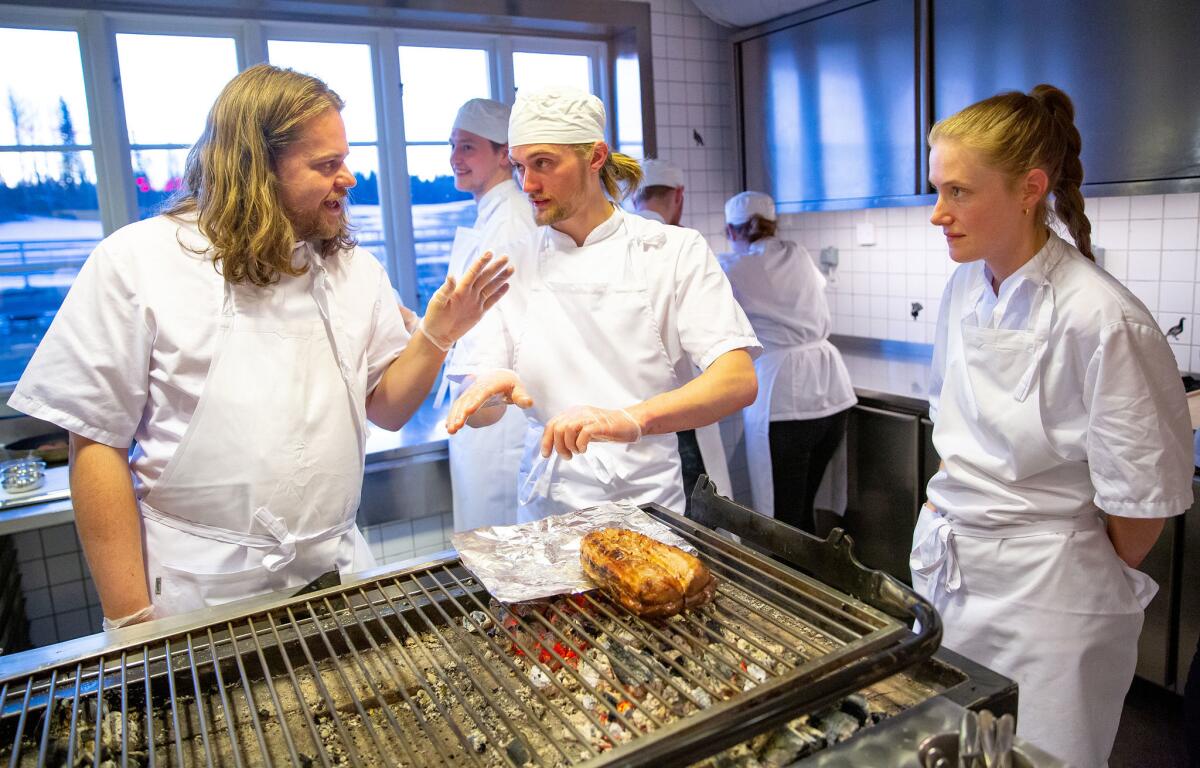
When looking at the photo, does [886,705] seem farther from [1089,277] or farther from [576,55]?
[576,55]

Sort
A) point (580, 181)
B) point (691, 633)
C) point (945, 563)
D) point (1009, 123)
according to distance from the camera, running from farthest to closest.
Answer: point (580, 181) → point (945, 563) → point (1009, 123) → point (691, 633)

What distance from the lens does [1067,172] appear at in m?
1.87

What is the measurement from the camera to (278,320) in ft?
5.52

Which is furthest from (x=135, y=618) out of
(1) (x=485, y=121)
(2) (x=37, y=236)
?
(2) (x=37, y=236)

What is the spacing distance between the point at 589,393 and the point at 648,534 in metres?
0.64

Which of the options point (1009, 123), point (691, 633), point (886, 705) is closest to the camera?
point (886, 705)

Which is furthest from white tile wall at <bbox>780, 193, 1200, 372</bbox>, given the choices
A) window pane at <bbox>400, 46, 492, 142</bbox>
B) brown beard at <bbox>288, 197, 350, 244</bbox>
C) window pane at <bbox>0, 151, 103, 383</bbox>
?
window pane at <bbox>0, 151, 103, 383</bbox>

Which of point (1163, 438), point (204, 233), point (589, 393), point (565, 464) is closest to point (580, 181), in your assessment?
point (589, 393)

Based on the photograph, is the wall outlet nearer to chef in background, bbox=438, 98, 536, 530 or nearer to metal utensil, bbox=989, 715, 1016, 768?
chef in background, bbox=438, 98, 536, 530

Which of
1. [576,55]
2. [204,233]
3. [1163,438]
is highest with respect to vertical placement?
[576,55]

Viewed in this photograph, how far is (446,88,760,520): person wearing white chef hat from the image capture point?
6.64 feet

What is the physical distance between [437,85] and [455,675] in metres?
3.27

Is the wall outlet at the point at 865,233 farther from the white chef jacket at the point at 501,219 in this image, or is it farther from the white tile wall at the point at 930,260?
the white chef jacket at the point at 501,219

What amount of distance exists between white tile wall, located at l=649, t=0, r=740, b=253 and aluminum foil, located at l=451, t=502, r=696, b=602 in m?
3.02
